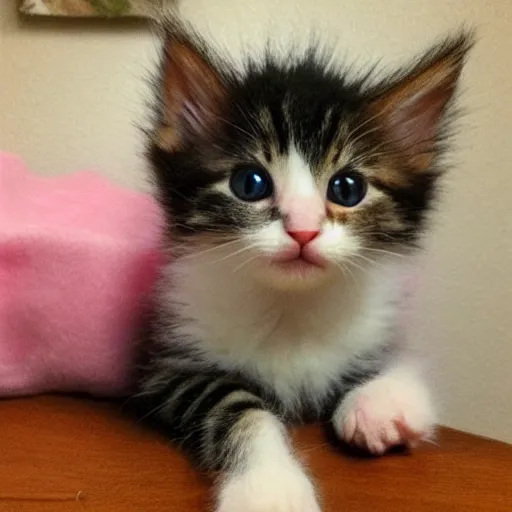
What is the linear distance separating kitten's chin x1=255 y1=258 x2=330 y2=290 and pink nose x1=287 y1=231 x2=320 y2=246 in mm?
27

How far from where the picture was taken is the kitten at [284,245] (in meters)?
0.81

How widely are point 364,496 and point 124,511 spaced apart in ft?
0.75

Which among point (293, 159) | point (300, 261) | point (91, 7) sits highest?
point (91, 7)

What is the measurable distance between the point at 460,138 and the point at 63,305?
705mm

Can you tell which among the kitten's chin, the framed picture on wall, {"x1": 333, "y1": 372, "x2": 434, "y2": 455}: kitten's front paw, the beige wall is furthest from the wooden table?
the framed picture on wall

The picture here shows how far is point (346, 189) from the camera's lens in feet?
2.75

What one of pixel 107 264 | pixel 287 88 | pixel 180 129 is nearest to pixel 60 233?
pixel 107 264

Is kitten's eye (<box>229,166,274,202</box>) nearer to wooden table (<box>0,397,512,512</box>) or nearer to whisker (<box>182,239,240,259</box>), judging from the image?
whisker (<box>182,239,240,259</box>)

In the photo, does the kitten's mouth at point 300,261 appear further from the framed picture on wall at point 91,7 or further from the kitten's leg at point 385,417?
the framed picture on wall at point 91,7

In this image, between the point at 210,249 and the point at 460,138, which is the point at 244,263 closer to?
the point at 210,249

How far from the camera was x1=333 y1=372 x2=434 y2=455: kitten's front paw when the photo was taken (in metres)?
0.81

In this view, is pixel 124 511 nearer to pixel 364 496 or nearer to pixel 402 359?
pixel 364 496

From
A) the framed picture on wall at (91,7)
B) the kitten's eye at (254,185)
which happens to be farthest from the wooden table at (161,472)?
the framed picture on wall at (91,7)

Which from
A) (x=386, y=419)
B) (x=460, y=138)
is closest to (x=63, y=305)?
(x=386, y=419)
